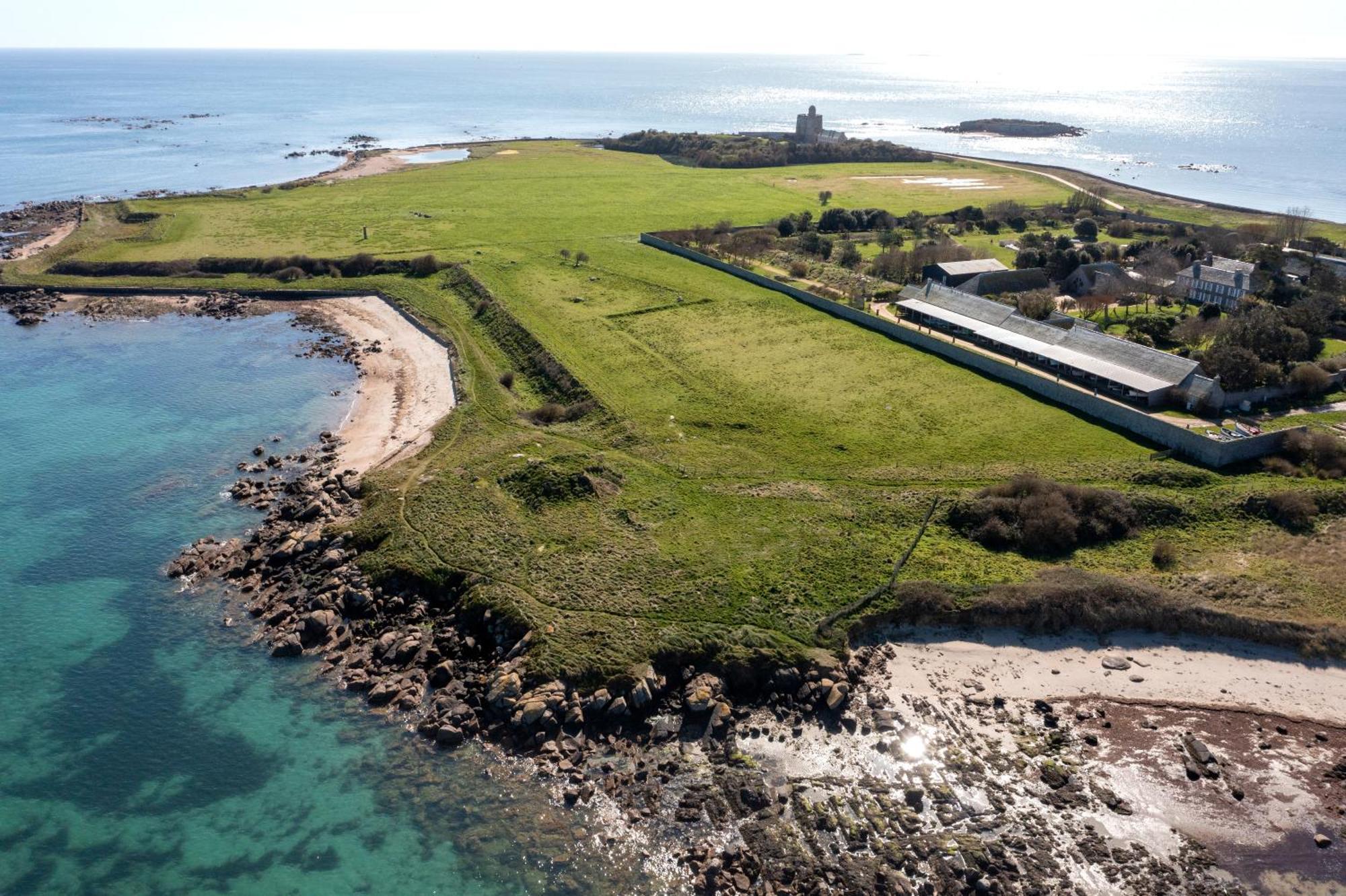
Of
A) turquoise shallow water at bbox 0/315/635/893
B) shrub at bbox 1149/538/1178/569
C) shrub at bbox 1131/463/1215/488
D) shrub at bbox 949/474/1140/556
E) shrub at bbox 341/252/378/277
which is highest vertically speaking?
shrub at bbox 341/252/378/277

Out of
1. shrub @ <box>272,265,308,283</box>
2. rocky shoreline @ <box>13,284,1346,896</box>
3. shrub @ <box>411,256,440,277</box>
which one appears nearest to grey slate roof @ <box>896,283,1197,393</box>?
rocky shoreline @ <box>13,284,1346,896</box>

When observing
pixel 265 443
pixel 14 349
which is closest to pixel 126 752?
pixel 265 443

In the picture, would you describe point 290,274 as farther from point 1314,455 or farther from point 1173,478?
point 1314,455

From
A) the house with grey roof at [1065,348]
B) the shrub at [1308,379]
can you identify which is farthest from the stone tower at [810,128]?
the shrub at [1308,379]

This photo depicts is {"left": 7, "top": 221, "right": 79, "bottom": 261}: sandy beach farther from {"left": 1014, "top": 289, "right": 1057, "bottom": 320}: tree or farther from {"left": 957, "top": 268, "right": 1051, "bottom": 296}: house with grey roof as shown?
{"left": 1014, "top": 289, "right": 1057, "bottom": 320}: tree

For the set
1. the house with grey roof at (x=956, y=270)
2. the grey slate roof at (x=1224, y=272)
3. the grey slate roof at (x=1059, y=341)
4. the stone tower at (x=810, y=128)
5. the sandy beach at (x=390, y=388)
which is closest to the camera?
the sandy beach at (x=390, y=388)

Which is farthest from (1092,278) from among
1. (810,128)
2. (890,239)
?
(810,128)

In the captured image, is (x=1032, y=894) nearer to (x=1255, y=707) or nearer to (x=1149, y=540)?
(x=1255, y=707)

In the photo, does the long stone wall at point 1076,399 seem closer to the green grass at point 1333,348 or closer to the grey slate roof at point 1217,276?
the green grass at point 1333,348
